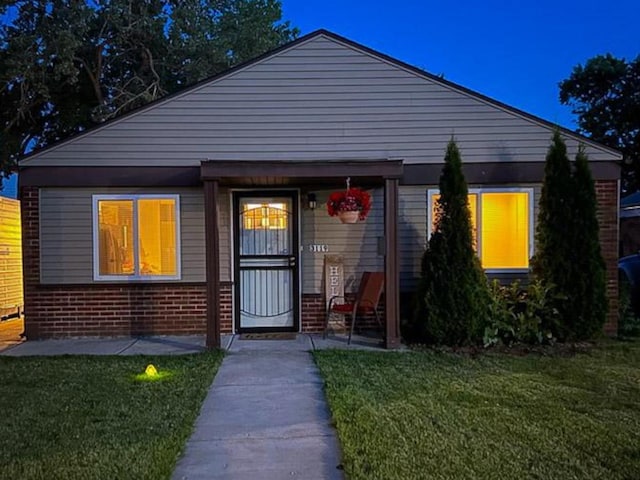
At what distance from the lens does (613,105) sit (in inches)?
819

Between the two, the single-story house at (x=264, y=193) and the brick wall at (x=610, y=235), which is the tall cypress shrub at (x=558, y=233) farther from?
the brick wall at (x=610, y=235)

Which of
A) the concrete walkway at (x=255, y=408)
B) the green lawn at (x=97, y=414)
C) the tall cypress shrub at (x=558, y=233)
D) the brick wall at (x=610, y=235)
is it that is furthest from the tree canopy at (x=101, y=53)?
the brick wall at (x=610, y=235)

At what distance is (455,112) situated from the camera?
7.50 metres

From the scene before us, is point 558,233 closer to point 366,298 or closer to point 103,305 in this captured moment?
point 366,298

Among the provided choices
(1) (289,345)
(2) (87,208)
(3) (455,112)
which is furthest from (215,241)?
(3) (455,112)

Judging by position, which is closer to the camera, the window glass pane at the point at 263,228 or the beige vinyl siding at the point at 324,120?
the beige vinyl siding at the point at 324,120

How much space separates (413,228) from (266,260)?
2221mm

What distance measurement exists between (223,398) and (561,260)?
188 inches

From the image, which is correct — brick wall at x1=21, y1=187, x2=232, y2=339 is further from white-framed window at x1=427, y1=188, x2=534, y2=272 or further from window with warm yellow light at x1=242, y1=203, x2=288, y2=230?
white-framed window at x1=427, y1=188, x2=534, y2=272

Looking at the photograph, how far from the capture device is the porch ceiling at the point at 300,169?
6.38m

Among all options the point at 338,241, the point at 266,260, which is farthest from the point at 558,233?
the point at 266,260

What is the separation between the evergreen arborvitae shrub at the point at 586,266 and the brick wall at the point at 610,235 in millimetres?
737

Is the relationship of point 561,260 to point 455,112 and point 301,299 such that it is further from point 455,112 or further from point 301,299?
point 301,299

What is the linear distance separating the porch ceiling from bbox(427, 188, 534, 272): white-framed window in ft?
4.36
